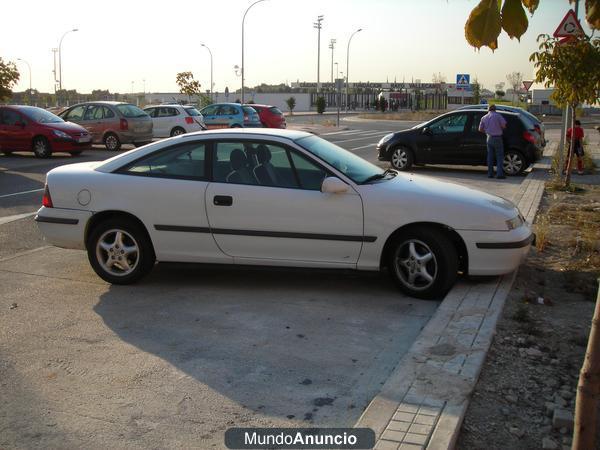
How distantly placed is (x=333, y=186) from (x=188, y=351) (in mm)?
2039

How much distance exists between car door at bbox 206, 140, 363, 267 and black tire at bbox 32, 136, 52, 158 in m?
15.2

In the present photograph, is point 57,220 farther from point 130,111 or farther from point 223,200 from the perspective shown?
point 130,111

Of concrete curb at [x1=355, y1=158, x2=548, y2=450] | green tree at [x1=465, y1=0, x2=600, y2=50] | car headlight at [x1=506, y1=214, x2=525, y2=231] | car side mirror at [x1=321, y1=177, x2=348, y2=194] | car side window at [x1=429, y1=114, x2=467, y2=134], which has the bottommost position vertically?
concrete curb at [x1=355, y1=158, x2=548, y2=450]

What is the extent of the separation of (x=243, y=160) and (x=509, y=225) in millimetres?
2492

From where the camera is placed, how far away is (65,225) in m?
6.95

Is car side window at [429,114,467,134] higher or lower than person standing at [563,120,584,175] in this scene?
higher

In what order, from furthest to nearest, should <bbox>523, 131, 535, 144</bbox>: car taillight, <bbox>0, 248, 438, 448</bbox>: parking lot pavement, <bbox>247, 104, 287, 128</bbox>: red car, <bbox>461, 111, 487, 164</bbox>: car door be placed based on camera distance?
<bbox>247, 104, 287, 128</bbox>: red car
<bbox>461, 111, 487, 164</bbox>: car door
<bbox>523, 131, 535, 144</bbox>: car taillight
<bbox>0, 248, 438, 448</bbox>: parking lot pavement

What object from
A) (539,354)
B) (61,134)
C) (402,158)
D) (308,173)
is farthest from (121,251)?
(61,134)

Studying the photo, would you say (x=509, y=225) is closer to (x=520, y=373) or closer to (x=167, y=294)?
(x=520, y=373)

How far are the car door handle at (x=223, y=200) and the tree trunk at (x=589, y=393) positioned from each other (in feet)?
12.8

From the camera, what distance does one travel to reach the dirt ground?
13.0 ft

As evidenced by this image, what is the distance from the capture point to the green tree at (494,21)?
2.05m

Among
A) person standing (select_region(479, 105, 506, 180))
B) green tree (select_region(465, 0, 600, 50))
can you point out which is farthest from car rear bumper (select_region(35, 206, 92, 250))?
person standing (select_region(479, 105, 506, 180))

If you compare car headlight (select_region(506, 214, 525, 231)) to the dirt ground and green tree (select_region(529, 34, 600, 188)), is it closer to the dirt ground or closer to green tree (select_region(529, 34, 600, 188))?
the dirt ground
